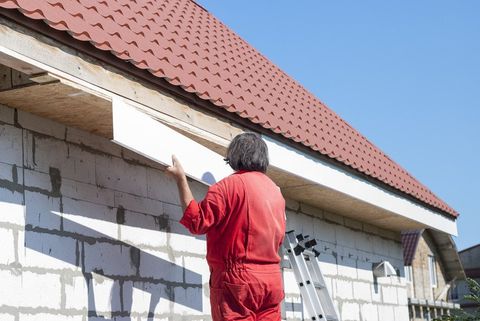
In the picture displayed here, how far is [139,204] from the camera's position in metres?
6.07

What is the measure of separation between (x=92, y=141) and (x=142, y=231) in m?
0.73

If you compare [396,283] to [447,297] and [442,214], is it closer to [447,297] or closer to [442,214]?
[442,214]

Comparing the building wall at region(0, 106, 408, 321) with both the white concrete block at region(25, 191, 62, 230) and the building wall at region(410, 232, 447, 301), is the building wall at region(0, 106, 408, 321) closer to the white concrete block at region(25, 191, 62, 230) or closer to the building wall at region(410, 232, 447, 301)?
the white concrete block at region(25, 191, 62, 230)

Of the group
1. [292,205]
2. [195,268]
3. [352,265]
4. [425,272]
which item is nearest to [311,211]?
[292,205]

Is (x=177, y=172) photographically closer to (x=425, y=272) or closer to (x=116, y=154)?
(x=116, y=154)

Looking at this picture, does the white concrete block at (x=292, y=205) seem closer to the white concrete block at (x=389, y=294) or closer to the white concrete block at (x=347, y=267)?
the white concrete block at (x=347, y=267)

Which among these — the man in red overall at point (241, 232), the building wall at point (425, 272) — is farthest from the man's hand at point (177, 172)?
the building wall at point (425, 272)

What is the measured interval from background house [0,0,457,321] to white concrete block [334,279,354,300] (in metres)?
0.75

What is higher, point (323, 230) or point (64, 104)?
point (64, 104)

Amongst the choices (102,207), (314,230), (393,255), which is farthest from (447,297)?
(102,207)

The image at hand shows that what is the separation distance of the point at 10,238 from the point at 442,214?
6.84 meters

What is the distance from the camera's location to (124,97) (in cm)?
Result: 520

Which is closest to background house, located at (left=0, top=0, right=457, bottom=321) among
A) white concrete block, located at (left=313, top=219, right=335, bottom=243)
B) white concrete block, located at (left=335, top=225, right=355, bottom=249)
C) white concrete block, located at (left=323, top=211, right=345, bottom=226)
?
white concrete block, located at (left=313, top=219, right=335, bottom=243)

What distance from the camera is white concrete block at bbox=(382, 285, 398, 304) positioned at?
1025 centimetres
